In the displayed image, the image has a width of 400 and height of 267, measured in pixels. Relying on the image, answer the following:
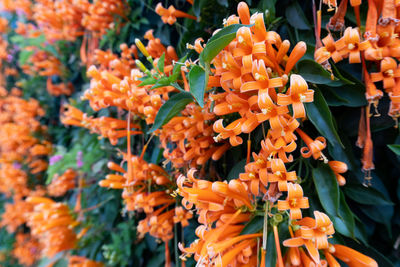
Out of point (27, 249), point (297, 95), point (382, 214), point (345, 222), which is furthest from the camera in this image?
point (27, 249)

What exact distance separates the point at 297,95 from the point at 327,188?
0.19 m

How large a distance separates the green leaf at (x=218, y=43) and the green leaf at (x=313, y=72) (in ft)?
0.43

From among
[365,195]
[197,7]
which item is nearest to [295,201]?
[365,195]

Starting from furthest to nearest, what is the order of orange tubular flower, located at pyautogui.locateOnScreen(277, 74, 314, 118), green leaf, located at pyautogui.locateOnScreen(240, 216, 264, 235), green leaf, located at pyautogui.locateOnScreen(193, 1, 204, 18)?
green leaf, located at pyautogui.locateOnScreen(193, 1, 204, 18) < green leaf, located at pyautogui.locateOnScreen(240, 216, 264, 235) < orange tubular flower, located at pyautogui.locateOnScreen(277, 74, 314, 118)

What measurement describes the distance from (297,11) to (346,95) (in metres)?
0.18

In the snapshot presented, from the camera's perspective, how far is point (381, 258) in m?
0.45

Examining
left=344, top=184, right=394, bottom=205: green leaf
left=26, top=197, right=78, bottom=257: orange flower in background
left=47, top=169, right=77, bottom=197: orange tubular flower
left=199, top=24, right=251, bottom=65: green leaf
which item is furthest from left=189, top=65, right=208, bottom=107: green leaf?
left=47, top=169, right=77, bottom=197: orange tubular flower

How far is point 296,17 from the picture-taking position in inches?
18.1

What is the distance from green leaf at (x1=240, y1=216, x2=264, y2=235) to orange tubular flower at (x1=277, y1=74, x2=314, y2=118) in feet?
0.64

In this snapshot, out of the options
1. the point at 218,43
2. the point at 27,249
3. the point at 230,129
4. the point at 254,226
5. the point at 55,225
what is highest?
the point at 218,43

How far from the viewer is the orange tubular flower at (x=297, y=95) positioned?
279 millimetres

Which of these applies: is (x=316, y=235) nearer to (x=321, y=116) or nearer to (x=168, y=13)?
(x=321, y=116)

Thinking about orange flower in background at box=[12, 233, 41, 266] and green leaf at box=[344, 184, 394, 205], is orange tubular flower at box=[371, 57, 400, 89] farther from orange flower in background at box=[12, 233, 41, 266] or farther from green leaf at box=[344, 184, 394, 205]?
orange flower in background at box=[12, 233, 41, 266]

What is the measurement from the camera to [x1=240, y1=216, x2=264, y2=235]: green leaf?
1.26 ft
